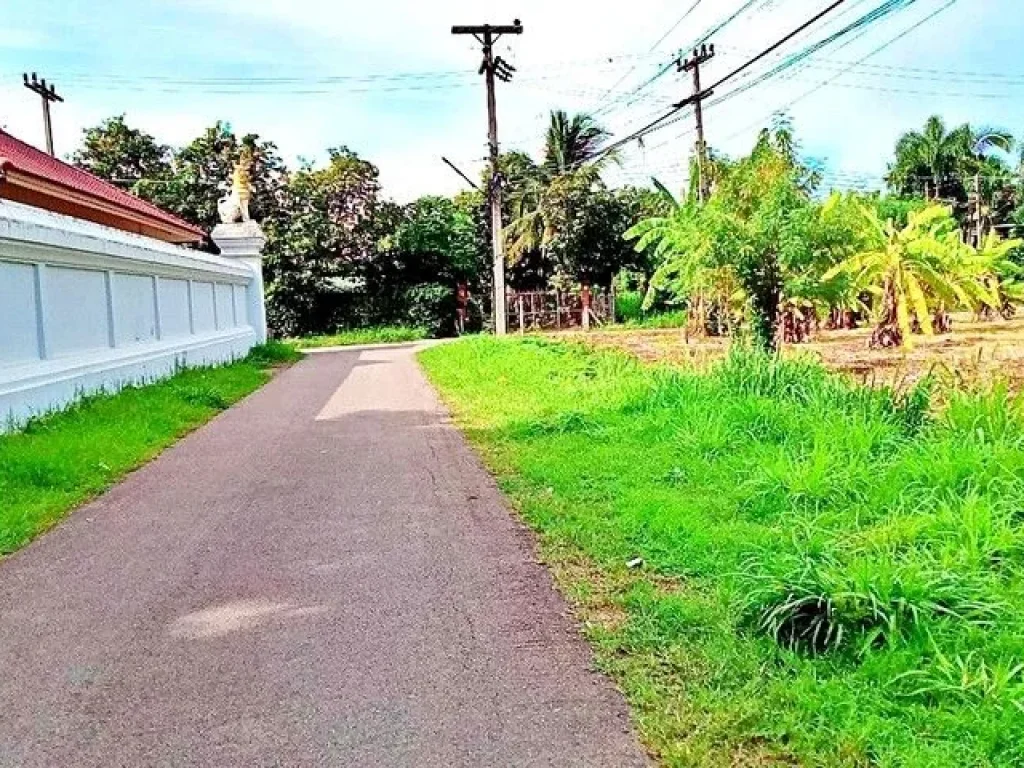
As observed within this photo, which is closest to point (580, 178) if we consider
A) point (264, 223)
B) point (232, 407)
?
point (264, 223)

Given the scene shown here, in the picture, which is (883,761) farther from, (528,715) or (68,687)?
(68,687)

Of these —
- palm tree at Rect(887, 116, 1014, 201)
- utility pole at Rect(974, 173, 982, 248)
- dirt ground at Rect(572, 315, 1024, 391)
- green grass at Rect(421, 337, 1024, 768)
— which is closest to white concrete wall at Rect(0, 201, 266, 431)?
green grass at Rect(421, 337, 1024, 768)

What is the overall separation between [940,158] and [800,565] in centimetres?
4876

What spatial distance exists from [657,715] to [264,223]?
34.9 metres

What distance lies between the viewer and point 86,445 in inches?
337

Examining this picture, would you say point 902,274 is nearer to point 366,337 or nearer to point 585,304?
point 585,304

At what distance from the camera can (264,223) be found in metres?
36.0

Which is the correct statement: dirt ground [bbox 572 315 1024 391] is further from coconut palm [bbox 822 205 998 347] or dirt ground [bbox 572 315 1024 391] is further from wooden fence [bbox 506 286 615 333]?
wooden fence [bbox 506 286 615 333]

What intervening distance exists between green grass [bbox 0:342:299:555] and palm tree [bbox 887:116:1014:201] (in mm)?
42537

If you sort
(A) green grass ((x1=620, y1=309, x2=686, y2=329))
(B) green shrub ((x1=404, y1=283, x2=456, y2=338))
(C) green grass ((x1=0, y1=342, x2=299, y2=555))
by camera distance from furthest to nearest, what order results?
(B) green shrub ((x1=404, y1=283, x2=456, y2=338))
(A) green grass ((x1=620, y1=309, x2=686, y2=329))
(C) green grass ((x1=0, y1=342, x2=299, y2=555))

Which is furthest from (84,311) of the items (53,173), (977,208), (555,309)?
(977,208)

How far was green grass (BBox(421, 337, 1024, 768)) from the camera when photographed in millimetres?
3096

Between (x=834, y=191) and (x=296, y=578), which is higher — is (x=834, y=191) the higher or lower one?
the higher one

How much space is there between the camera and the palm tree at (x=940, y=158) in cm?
4691
